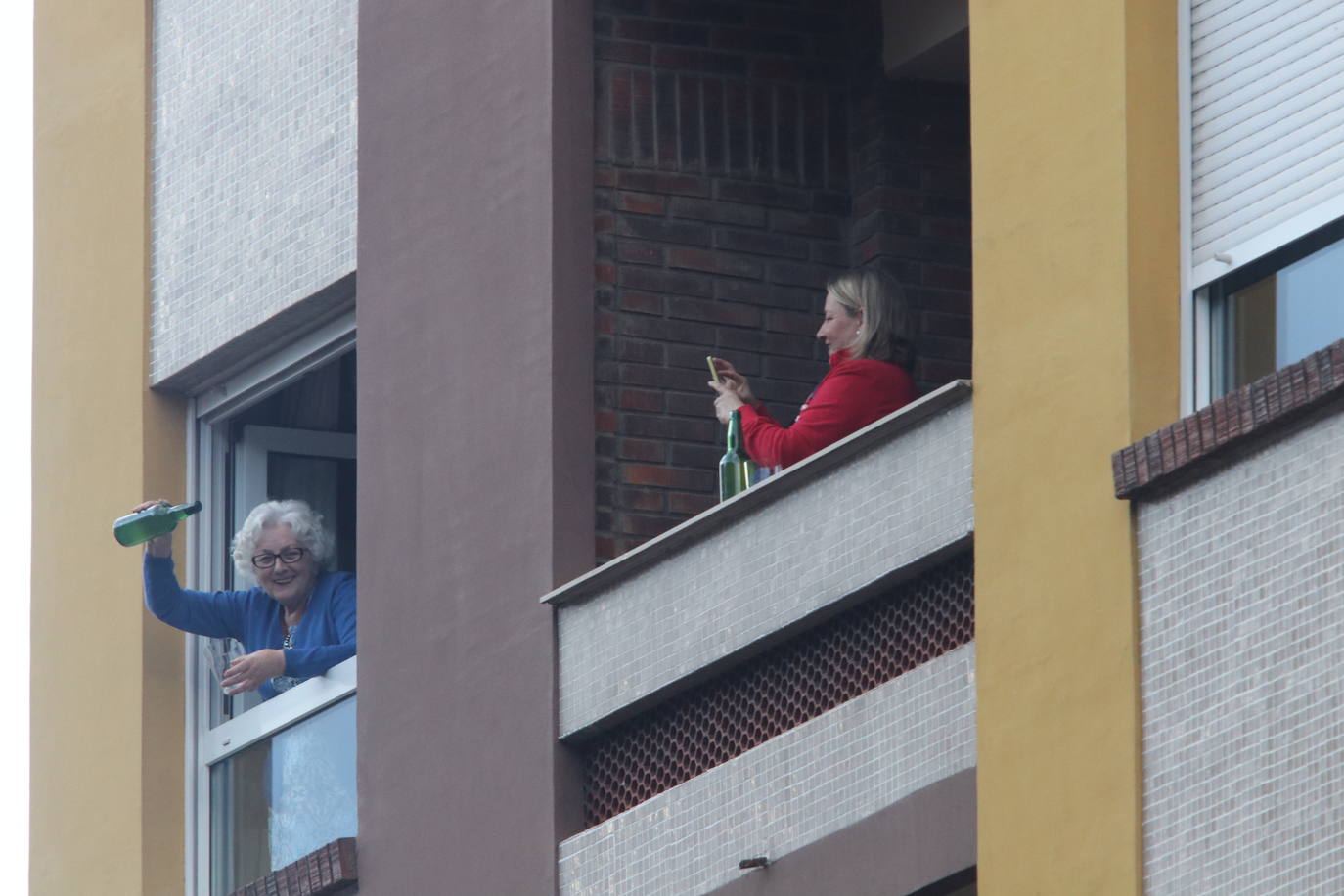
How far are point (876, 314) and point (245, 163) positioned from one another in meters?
3.97

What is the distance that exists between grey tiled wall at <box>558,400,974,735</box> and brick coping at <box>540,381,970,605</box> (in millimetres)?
22

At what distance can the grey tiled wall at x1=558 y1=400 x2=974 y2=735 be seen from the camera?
354 inches

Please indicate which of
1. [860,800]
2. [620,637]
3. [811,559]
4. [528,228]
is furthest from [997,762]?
[528,228]

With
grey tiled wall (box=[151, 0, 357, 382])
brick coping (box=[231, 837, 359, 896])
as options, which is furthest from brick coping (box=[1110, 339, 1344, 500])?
grey tiled wall (box=[151, 0, 357, 382])

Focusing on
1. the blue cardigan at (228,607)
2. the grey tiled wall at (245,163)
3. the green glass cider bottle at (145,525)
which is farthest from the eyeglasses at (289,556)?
the grey tiled wall at (245,163)

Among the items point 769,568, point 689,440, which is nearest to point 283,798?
point 689,440

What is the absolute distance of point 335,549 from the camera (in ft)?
43.9

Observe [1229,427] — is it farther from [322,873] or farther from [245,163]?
[245,163]

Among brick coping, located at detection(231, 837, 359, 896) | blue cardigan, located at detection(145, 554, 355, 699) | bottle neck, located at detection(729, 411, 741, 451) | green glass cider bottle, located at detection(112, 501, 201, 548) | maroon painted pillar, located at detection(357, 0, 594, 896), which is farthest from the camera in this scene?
green glass cider bottle, located at detection(112, 501, 201, 548)

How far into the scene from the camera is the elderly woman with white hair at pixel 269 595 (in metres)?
12.6

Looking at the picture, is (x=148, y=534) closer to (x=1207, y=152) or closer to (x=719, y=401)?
(x=719, y=401)

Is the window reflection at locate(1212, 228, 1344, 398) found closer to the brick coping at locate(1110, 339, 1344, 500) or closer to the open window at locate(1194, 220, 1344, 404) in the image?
the open window at locate(1194, 220, 1344, 404)

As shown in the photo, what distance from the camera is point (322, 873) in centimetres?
1148

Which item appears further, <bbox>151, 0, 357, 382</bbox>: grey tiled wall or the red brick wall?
<bbox>151, 0, 357, 382</bbox>: grey tiled wall
